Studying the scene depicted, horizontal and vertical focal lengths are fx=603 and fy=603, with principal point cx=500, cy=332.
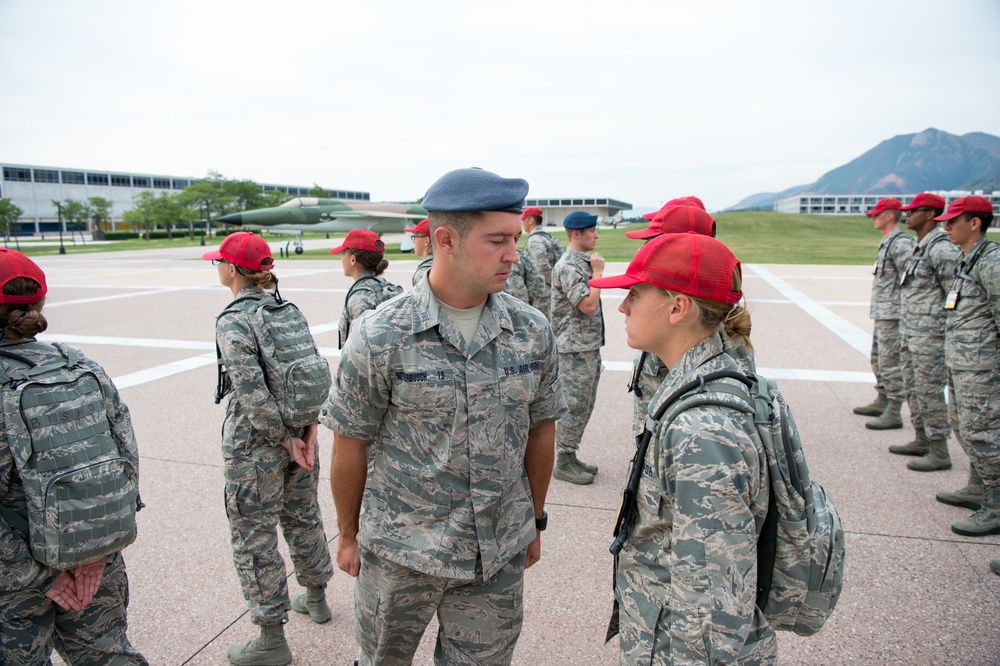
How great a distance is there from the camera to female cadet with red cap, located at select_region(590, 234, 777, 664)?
54.9 inches

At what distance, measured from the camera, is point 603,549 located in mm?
3801

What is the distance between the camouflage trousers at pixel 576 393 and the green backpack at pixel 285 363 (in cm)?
228

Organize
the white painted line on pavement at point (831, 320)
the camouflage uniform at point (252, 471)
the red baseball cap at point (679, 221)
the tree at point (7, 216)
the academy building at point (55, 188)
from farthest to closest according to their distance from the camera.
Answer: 1. the academy building at point (55, 188)
2. the tree at point (7, 216)
3. the white painted line on pavement at point (831, 320)
4. the red baseball cap at point (679, 221)
5. the camouflage uniform at point (252, 471)


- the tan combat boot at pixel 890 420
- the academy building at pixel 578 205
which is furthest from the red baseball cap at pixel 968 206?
the academy building at pixel 578 205

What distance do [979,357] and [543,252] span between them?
4038mm

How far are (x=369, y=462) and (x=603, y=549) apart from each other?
87.3 inches

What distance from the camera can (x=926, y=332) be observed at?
5.21m

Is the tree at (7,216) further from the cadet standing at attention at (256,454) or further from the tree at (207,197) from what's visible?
the cadet standing at attention at (256,454)

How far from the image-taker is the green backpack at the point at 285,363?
290cm

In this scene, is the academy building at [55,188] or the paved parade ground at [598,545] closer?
the paved parade ground at [598,545]

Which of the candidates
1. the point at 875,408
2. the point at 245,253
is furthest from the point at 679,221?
the point at 875,408

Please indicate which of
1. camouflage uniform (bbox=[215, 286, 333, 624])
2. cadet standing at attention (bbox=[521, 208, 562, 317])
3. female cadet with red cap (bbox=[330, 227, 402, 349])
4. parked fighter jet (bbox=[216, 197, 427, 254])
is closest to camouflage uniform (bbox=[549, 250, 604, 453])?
female cadet with red cap (bbox=[330, 227, 402, 349])

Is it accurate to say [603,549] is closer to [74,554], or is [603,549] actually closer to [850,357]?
[74,554]

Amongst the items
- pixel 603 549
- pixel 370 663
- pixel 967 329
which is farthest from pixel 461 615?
pixel 967 329
